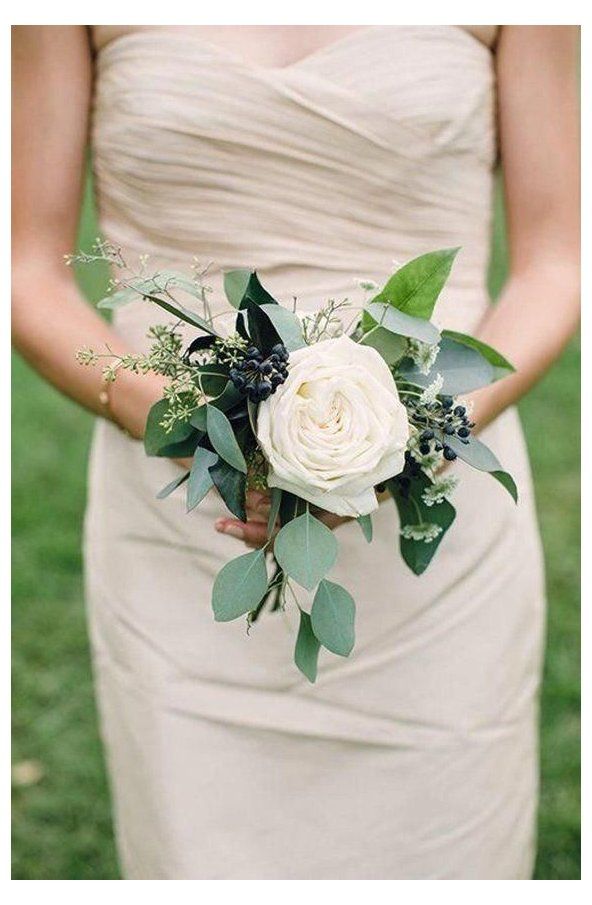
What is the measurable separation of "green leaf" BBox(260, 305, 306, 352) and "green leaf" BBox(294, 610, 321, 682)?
412 mm

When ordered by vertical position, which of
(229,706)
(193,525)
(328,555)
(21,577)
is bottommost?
(21,577)

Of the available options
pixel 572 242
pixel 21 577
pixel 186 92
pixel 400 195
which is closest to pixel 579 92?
pixel 572 242

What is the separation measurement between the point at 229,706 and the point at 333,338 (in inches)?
38.3

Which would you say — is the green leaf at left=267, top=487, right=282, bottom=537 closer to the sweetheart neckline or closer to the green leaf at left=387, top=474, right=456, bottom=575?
the green leaf at left=387, top=474, right=456, bottom=575

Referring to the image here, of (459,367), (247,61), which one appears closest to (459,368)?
(459,367)

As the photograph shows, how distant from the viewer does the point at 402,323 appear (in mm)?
1728

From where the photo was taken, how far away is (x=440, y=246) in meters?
2.40

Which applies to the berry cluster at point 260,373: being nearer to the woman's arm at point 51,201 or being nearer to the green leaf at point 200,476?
the green leaf at point 200,476

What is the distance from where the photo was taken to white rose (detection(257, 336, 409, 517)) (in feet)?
5.36

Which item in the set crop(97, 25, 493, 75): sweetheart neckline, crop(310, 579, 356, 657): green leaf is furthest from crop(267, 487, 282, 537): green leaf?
crop(97, 25, 493, 75): sweetheart neckline

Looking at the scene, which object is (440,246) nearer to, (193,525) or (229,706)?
(193,525)

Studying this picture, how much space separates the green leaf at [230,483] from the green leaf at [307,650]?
22cm

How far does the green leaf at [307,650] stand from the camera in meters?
1.82

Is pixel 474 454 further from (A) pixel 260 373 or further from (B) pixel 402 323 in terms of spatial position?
(A) pixel 260 373
